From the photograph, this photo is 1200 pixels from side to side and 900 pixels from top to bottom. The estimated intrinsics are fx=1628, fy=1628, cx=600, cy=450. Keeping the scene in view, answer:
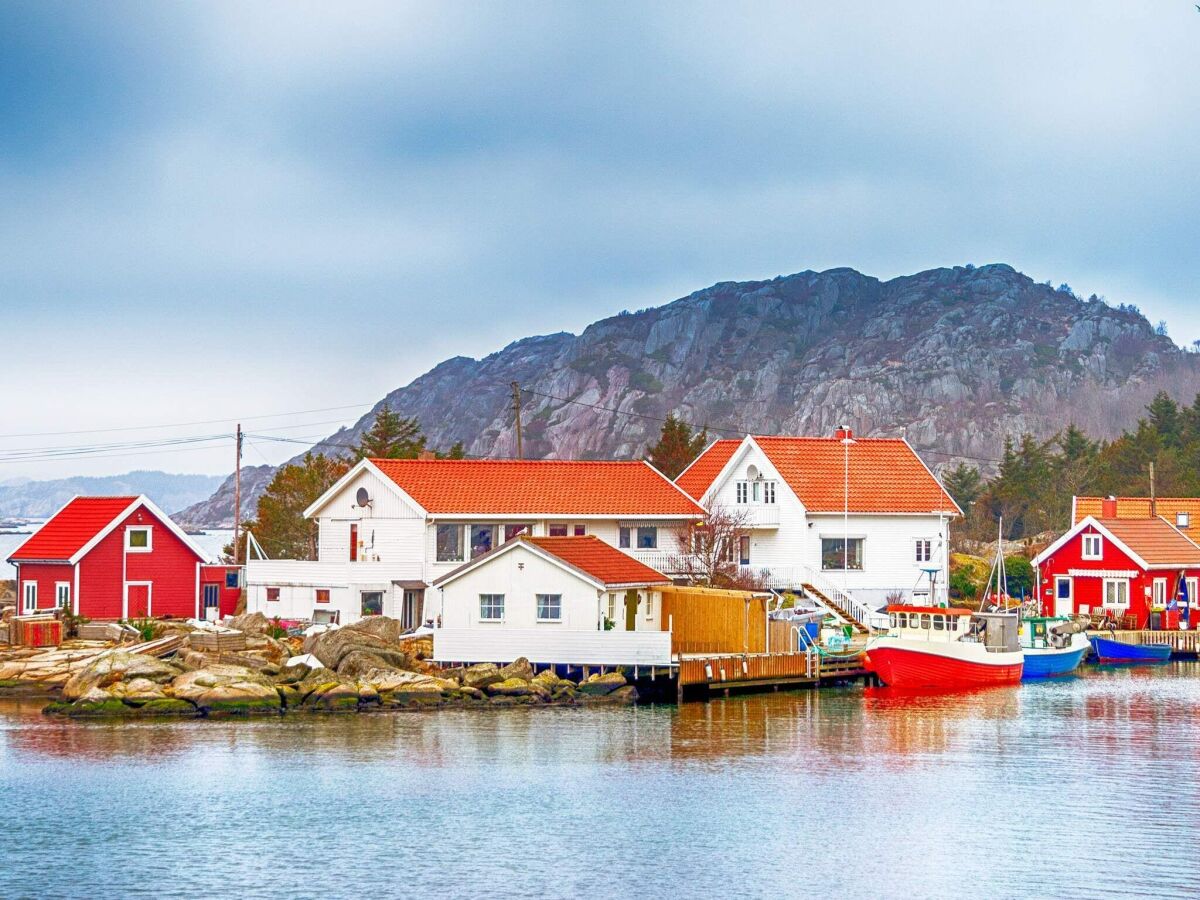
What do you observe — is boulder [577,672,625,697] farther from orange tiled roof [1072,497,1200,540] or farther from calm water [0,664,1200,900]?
orange tiled roof [1072,497,1200,540]

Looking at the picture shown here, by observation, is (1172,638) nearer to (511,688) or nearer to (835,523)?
(835,523)

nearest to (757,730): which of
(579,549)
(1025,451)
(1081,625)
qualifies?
(579,549)

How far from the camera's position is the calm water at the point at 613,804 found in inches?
1244

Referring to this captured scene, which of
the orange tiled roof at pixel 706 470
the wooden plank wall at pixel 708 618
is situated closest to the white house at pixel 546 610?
the wooden plank wall at pixel 708 618

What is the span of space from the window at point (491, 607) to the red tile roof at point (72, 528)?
19093 mm

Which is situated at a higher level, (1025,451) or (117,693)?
(1025,451)

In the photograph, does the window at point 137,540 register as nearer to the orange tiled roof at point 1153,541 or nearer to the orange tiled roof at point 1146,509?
the orange tiled roof at point 1153,541

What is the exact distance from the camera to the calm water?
104 ft

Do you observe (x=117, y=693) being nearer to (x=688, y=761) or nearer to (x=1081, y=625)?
(x=688, y=761)

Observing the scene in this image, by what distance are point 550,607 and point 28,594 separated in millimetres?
24817

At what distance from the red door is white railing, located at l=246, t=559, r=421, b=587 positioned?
14.7 feet

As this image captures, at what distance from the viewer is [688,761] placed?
1710 inches

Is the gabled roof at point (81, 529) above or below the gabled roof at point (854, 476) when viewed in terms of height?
below

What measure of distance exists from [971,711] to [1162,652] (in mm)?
22131
